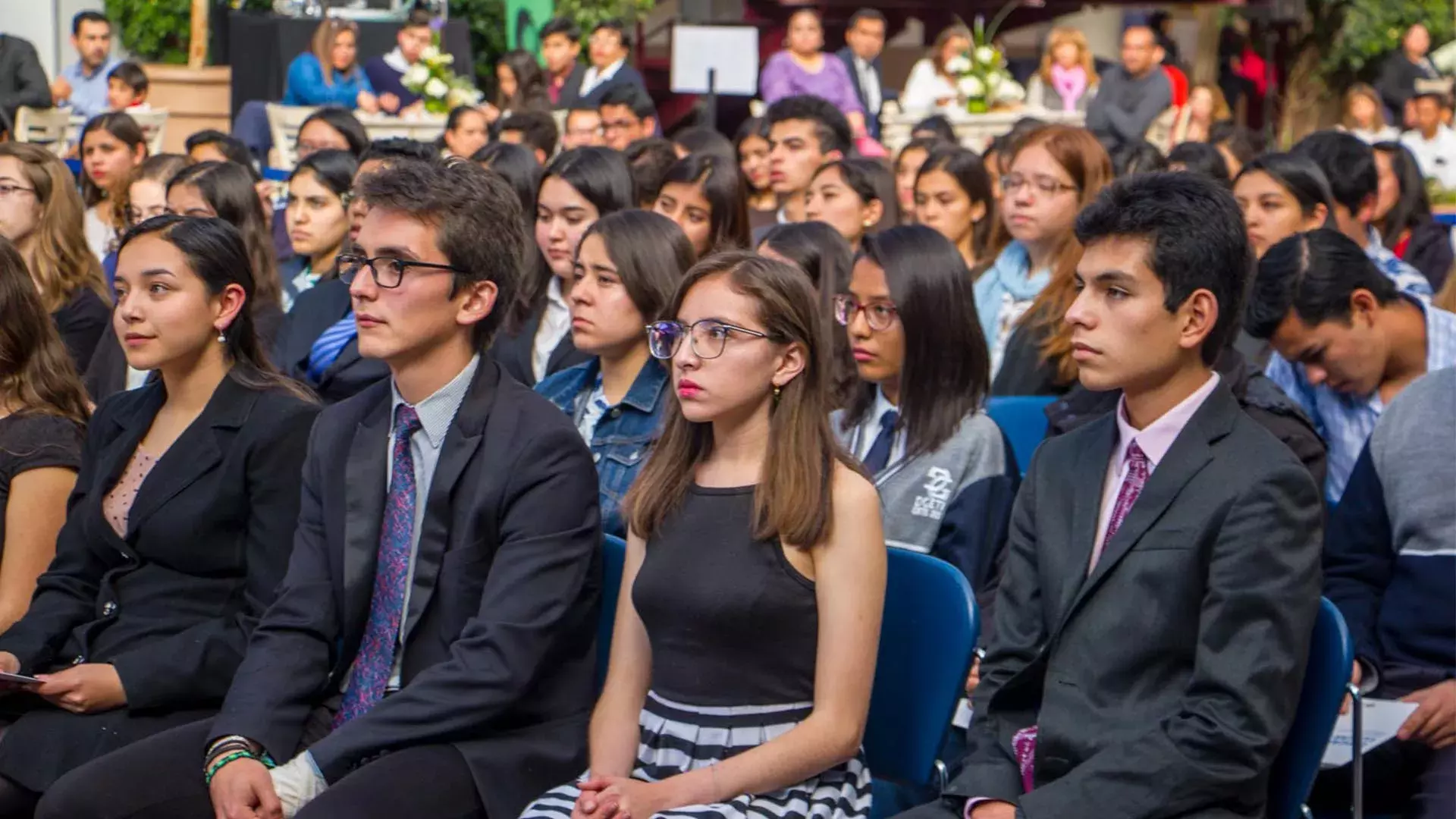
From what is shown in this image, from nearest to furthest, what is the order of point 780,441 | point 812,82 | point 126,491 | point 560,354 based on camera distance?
point 780,441, point 126,491, point 560,354, point 812,82

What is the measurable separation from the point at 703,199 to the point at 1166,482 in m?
3.28

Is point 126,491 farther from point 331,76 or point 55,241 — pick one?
point 331,76

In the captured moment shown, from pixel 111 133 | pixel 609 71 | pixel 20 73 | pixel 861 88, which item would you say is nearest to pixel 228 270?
pixel 111 133

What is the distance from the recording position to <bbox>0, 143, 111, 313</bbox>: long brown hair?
17.4 feet

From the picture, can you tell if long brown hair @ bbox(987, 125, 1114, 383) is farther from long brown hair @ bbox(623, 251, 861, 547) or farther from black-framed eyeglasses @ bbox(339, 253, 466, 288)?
black-framed eyeglasses @ bbox(339, 253, 466, 288)

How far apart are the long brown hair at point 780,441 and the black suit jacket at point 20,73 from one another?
10.9 m

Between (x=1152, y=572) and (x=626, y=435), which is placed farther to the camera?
(x=626, y=435)

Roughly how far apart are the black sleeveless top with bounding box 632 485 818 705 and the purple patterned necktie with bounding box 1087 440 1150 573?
0.49 m

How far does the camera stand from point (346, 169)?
5.80 meters

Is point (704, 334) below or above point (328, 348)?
above

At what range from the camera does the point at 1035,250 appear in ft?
18.1

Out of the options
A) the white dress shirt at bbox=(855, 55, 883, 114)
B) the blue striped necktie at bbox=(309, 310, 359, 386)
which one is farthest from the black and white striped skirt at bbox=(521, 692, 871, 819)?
the white dress shirt at bbox=(855, 55, 883, 114)

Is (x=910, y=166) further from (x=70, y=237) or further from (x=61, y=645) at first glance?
(x=61, y=645)

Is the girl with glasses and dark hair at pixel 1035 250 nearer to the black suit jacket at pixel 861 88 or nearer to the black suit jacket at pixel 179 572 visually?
the black suit jacket at pixel 179 572
